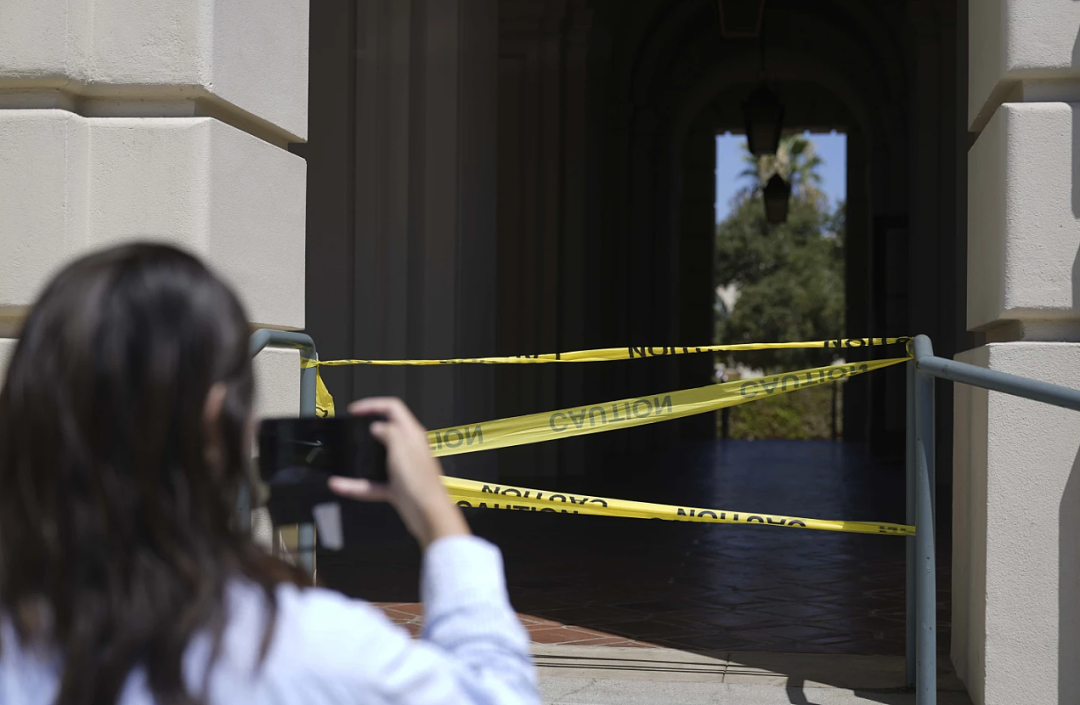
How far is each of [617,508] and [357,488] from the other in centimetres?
261

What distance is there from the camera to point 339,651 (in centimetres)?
96

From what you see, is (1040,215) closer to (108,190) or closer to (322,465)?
(108,190)

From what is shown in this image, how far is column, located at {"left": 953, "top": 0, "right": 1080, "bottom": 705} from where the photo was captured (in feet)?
11.4

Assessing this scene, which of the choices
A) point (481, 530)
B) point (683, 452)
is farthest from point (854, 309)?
point (481, 530)

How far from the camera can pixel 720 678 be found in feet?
13.6

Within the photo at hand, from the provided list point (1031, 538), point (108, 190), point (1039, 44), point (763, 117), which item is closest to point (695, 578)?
point (1031, 538)

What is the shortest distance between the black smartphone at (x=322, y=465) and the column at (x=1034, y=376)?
2.75 m

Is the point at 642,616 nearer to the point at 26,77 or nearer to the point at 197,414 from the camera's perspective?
the point at 26,77

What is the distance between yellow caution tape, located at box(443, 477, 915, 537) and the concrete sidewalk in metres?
0.56

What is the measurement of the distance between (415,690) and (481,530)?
24.9ft

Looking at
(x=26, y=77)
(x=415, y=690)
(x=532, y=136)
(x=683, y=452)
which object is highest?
(x=532, y=136)

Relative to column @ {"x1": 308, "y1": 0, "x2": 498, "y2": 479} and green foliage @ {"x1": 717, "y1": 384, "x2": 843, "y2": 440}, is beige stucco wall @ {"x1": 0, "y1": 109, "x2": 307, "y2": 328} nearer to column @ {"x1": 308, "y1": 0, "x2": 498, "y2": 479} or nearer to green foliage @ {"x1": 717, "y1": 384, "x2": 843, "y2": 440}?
column @ {"x1": 308, "y1": 0, "x2": 498, "y2": 479}

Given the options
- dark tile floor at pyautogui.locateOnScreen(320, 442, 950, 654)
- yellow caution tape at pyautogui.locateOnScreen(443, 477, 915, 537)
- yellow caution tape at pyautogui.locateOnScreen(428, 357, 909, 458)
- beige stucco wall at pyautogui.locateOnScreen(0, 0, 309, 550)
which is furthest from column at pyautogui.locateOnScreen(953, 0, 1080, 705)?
beige stucco wall at pyautogui.locateOnScreen(0, 0, 309, 550)

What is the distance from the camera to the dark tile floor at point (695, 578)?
4977 mm
